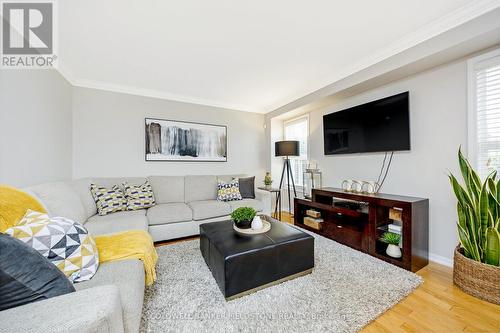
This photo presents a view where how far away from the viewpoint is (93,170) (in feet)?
9.98

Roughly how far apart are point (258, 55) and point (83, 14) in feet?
5.49

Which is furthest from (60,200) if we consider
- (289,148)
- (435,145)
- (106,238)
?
(435,145)

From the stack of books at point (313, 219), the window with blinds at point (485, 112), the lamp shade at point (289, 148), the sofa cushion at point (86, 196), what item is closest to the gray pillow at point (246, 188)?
the lamp shade at point (289, 148)

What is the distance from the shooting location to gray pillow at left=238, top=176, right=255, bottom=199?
3586mm

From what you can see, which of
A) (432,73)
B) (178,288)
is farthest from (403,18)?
(178,288)

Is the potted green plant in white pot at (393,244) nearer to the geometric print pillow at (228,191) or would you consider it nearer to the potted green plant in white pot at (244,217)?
the potted green plant in white pot at (244,217)

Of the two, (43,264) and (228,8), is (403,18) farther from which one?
(43,264)

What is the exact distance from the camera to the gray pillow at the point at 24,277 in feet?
2.31

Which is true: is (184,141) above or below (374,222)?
above

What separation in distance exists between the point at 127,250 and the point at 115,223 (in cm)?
84

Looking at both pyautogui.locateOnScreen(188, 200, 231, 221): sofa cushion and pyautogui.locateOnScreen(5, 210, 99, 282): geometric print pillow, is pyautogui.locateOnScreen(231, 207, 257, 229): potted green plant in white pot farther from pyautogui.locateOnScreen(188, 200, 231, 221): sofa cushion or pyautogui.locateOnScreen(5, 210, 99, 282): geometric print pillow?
pyautogui.locateOnScreen(5, 210, 99, 282): geometric print pillow

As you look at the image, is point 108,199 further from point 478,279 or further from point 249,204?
point 478,279

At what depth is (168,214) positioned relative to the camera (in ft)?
8.73

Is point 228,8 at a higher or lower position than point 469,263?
higher
